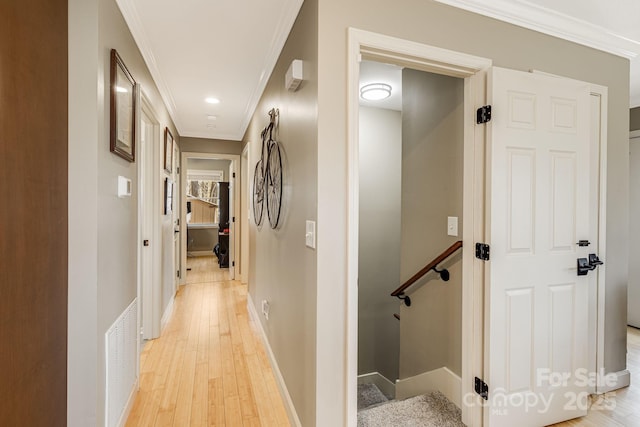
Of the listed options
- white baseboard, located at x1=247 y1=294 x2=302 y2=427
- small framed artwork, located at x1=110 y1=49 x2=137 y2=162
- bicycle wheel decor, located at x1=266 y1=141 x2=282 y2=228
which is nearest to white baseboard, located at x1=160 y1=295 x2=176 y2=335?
white baseboard, located at x1=247 y1=294 x2=302 y2=427

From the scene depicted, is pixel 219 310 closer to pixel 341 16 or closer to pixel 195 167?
pixel 341 16

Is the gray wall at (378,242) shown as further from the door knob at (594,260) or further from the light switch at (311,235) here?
the light switch at (311,235)

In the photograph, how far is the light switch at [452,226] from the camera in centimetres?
188

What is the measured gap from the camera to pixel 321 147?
4.54 ft

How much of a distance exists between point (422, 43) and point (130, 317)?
95.2 inches

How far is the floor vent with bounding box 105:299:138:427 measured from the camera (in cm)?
153

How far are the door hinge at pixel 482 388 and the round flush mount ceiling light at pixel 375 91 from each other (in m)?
2.44

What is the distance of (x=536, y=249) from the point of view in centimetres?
171

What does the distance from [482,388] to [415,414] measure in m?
0.43

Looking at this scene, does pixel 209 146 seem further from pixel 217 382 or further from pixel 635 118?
pixel 635 118
